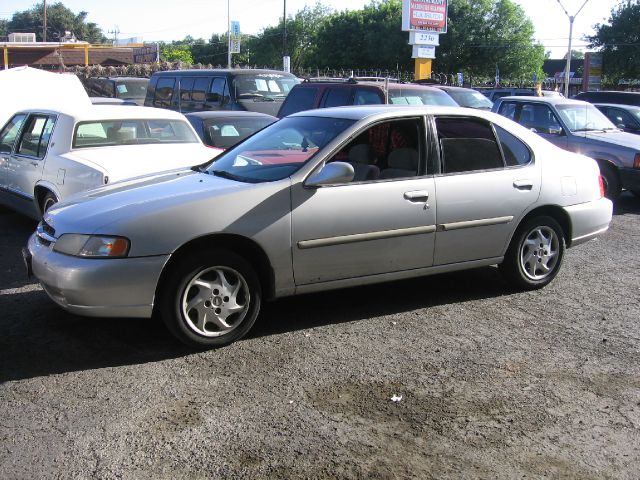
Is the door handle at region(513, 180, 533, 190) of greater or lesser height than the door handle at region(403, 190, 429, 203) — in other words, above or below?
above

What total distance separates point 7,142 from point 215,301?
5.50m

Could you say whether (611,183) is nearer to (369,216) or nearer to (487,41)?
(369,216)

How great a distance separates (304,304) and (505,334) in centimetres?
163

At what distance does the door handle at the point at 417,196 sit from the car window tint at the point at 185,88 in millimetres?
11407

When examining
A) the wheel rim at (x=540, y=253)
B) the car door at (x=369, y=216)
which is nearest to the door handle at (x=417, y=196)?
the car door at (x=369, y=216)

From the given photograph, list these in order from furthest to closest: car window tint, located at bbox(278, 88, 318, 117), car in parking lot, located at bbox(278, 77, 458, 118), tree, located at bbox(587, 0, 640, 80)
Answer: tree, located at bbox(587, 0, 640, 80), car window tint, located at bbox(278, 88, 318, 117), car in parking lot, located at bbox(278, 77, 458, 118)

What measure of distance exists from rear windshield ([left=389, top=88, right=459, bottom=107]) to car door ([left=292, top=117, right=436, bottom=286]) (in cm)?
648

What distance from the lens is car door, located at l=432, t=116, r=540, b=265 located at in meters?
5.50

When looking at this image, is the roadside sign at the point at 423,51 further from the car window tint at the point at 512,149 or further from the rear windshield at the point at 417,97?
the car window tint at the point at 512,149

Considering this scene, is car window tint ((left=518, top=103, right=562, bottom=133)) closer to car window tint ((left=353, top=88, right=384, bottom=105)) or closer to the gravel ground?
car window tint ((left=353, top=88, right=384, bottom=105))

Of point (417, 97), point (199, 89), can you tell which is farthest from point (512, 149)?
point (199, 89)

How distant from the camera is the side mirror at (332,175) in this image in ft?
16.0

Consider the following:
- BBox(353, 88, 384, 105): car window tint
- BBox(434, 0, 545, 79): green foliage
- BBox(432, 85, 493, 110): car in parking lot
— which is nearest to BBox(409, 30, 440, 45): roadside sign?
BBox(432, 85, 493, 110): car in parking lot

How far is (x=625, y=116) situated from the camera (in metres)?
13.9
